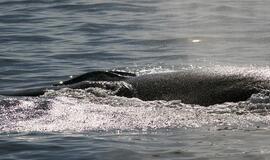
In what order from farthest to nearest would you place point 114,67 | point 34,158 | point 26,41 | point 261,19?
point 261,19
point 26,41
point 114,67
point 34,158

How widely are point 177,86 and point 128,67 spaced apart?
3.79m

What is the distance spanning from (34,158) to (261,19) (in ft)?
42.3

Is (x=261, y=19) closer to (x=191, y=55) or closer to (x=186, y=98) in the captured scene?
(x=191, y=55)

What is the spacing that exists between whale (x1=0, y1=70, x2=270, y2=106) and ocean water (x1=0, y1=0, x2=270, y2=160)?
0.56ft

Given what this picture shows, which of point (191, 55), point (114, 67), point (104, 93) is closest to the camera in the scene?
point (104, 93)

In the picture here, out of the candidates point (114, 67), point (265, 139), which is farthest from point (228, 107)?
point (114, 67)

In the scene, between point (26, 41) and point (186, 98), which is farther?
point (26, 41)

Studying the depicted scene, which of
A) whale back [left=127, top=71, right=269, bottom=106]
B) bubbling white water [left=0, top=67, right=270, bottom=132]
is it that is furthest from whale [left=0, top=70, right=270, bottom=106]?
bubbling white water [left=0, top=67, right=270, bottom=132]

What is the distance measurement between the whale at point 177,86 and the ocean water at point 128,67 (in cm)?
17

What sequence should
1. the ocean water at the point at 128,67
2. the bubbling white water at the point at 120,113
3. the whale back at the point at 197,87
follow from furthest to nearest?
the whale back at the point at 197,87
the bubbling white water at the point at 120,113
the ocean water at the point at 128,67

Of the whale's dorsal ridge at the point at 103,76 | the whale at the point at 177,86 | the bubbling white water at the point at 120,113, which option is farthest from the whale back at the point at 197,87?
the whale's dorsal ridge at the point at 103,76

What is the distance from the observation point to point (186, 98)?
10359 millimetres

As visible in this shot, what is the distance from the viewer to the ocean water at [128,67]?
8.30 m

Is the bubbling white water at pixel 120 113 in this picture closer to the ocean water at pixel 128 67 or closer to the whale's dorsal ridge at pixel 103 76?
the ocean water at pixel 128 67
